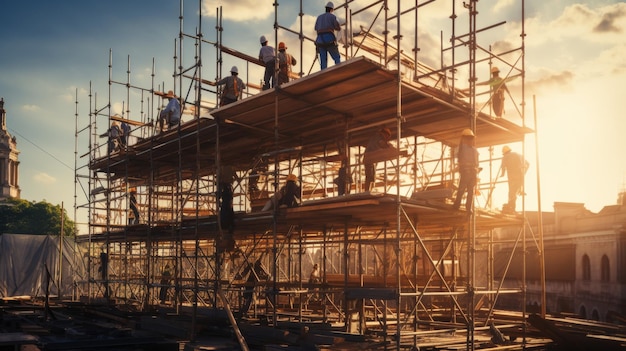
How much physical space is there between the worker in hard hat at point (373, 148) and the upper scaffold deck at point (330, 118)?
94 cm

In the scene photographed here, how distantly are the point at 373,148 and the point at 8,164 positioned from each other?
344 feet

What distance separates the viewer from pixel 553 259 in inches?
1860

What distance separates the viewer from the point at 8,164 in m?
106

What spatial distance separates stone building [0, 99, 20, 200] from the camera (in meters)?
104

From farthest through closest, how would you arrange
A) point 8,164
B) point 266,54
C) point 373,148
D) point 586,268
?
point 8,164
point 586,268
point 266,54
point 373,148

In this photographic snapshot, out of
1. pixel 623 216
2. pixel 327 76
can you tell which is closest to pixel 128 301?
pixel 327 76

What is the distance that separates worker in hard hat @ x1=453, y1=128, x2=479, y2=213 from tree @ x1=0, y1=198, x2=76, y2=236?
64964 millimetres

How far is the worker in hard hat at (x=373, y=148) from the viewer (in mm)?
14821

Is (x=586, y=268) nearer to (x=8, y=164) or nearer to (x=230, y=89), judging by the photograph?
(x=230, y=89)

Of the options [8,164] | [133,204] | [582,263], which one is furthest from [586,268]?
[8,164]

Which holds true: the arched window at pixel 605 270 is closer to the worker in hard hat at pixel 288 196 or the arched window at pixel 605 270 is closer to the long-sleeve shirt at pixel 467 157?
the long-sleeve shirt at pixel 467 157

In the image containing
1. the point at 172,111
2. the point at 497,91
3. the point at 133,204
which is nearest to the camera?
the point at 497,91

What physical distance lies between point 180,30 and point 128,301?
38.6 feet

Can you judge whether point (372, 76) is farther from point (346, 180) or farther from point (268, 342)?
point (268, 342)
